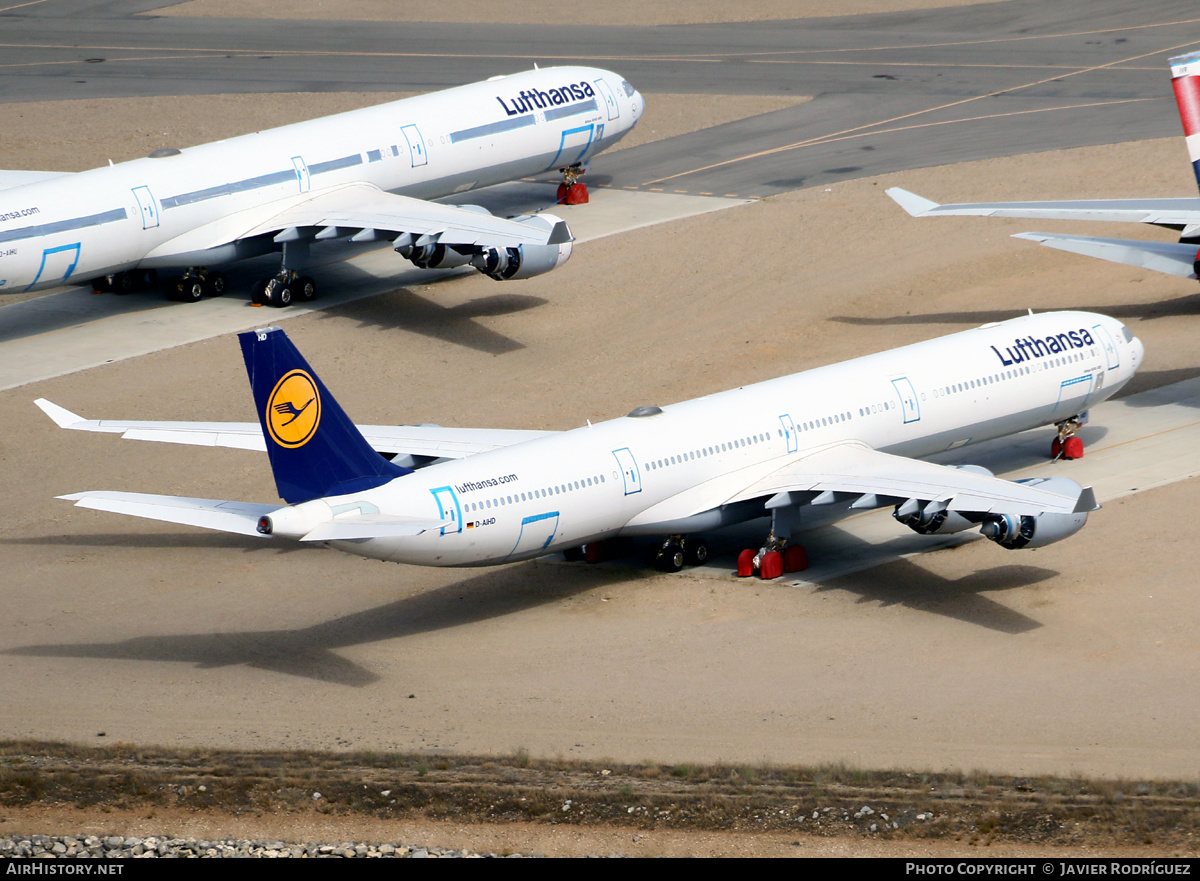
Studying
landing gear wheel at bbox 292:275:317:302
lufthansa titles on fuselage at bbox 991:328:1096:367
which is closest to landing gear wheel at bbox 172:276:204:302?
landing gear wheel at bbox 292:275:317:302

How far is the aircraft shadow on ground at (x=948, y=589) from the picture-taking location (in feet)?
117

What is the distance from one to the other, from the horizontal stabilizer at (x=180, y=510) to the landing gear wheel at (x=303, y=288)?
25.6 metres

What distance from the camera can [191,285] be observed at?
58.5 metres

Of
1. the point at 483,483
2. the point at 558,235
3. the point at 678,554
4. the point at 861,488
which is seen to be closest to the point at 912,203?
the point at 558,235

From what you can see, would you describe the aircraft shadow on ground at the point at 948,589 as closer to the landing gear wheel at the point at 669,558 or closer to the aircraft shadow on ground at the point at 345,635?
the landing gear wheel at the point at 669,558

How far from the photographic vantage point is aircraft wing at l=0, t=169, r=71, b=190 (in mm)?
63094

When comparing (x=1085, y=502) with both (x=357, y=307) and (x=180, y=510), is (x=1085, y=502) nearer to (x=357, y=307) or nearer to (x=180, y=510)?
(x=180, y=510)

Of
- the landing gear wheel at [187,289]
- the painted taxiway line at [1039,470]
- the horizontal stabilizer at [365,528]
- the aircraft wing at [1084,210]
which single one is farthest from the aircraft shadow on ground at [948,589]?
the landing gear wheel at [187,289]

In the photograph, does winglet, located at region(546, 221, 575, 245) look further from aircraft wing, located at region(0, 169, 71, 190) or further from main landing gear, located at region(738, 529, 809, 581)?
aircraft wing, located at region(0, 169, 71, 190)

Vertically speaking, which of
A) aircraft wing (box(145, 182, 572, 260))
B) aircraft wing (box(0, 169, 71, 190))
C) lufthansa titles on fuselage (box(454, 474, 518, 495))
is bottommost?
lufthansa titles on fuselage (box(454, 474, 518, 495))

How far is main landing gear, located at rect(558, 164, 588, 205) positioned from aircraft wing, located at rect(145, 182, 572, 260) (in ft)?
34.6

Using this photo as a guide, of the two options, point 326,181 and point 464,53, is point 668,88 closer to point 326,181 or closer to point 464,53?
point 464,53

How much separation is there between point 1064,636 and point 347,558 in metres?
16.5

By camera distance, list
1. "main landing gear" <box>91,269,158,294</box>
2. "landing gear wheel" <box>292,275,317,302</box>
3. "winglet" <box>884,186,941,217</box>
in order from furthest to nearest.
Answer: "main landing gear" <box>91,269,158,294</box>, "landing gear wheel" <box>292,275,317,302</box>, "winglet" <box>884,186,941,217</box>
